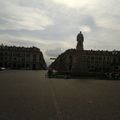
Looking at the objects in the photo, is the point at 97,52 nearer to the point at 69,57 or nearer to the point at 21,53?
the point at 69,57

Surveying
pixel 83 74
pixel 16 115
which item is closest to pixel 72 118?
pixel 16 115

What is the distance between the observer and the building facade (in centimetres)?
15462

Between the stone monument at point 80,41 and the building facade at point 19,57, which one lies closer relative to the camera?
the stone monument at point 80,41

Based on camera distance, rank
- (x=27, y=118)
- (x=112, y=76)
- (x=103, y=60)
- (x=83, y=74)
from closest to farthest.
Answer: (x=27, y=118)
(x=83, y=74)
(x=112, y=76)
(x=103, y=60)

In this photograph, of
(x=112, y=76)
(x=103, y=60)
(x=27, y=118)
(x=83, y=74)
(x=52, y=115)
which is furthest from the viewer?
(x=103, y=60)

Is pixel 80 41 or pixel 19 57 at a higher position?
pixel 19 57

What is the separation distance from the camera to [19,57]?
15812 centimetres

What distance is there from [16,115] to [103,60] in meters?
160

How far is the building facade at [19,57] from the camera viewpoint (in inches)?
6088

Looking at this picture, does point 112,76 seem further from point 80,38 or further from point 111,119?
point 111,119

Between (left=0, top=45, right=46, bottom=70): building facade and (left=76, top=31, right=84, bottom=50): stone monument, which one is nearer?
(left=76, top=31, right=84, bottom=50): stone monument

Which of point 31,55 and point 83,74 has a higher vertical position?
point 31,55

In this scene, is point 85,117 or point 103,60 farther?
point 103,60

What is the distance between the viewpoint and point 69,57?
155 meters
